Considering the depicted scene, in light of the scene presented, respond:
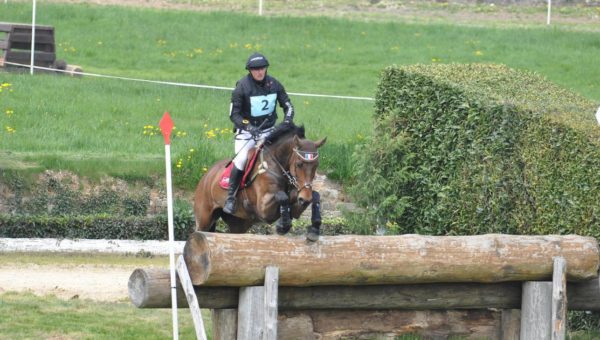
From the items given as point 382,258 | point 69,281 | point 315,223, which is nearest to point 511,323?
point 382,258

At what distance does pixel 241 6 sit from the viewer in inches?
1441

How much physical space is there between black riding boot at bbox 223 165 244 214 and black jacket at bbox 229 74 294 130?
46cm

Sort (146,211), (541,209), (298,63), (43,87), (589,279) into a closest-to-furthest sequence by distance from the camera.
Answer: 1. (589,279)
2. (541,209)
3. (146,211)
4. (43,87)
5. (298,63)

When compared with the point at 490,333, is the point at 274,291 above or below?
above

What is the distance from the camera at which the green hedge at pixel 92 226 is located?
668 inches

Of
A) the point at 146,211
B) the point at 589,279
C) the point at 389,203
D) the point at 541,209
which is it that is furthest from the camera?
the point at 146,211

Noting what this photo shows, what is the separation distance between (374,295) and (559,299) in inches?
67.3

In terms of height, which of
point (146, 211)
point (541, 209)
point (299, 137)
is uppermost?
point (299, 137)

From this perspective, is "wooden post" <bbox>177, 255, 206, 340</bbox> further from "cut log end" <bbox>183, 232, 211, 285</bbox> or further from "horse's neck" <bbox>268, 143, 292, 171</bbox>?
"horse's neck" <bbox>268, 143, 292, 171</bbox>

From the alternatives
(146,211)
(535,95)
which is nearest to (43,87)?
(146,211)

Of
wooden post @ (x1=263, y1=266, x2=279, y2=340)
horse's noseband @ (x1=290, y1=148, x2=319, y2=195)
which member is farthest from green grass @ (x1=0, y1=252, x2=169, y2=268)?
wooden post @ (x1=263, y1=266, x2=279, y2=340)

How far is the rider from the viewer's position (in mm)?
12336

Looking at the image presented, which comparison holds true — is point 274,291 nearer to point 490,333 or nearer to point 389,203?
point 490,333

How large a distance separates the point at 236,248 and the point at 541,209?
3.83m
